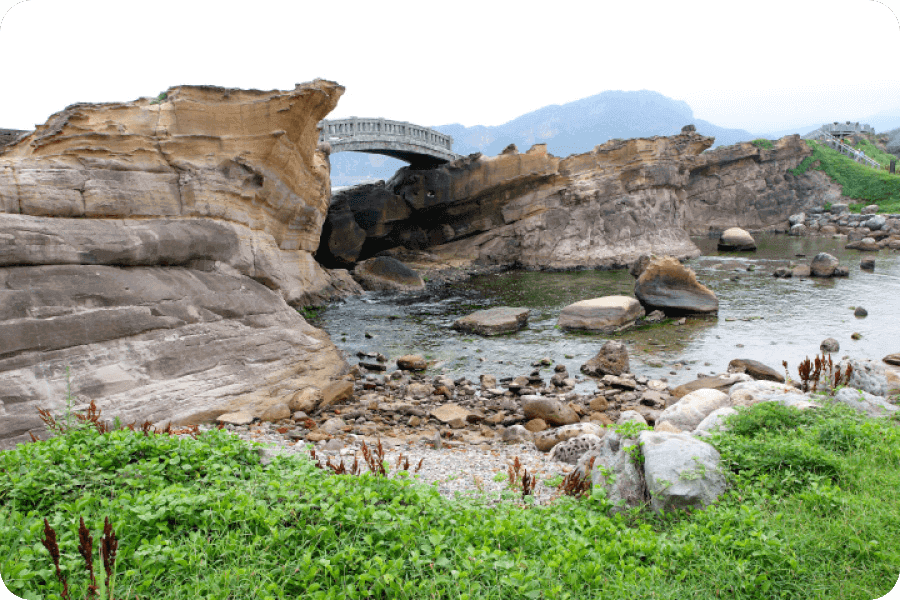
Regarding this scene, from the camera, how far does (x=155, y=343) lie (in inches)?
380

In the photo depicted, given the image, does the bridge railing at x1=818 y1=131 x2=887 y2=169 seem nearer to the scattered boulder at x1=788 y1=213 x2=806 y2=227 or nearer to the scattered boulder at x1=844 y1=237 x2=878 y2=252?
the scattered boulder at x1=788 y1=213 x2=806 y2=227

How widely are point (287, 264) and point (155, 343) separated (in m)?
11.8

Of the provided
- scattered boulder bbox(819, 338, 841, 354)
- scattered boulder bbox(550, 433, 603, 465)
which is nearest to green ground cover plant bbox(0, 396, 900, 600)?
scattered boulder bbox(550, 433, 603, 465)

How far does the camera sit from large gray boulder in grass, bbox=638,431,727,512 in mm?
4977

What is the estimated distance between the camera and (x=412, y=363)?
1499 centimetres

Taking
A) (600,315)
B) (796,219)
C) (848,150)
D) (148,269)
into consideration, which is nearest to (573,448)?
(148,269)

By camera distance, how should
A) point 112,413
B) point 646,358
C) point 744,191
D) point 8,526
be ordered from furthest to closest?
point 744,191, point 646,358, point 112,413, point 8,526

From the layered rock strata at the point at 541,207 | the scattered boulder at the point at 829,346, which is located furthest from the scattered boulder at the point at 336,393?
the layered rock strata at the point at 541,207

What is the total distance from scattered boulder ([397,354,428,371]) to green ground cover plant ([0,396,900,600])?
9.71m

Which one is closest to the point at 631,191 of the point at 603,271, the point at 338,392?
the point at 603,271

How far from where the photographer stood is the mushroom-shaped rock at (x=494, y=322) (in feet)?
62.2

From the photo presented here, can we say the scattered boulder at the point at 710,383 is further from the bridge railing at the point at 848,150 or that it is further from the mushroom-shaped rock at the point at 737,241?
the bridge railing at the point at 848,150

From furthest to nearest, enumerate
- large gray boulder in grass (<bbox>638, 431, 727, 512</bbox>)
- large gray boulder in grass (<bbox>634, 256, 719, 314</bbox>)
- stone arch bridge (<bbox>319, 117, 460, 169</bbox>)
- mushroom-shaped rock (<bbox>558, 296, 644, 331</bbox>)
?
stone arch bridge (<bbox>319, 117, 460, 169</bbox>)
large gray boulder in grass (<bbox>634, 256, 719, 314</bbox>)
mushroom-shaped rock (<bbox>558, 296, 644, 331</bbox>)
large gray boulder in grass (<bbox>638, 431, 727, 512</bbox>)

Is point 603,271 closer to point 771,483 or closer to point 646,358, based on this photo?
point 646,358
